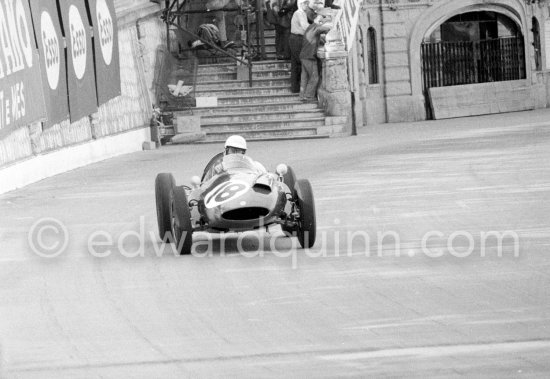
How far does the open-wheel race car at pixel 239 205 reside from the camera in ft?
45.1

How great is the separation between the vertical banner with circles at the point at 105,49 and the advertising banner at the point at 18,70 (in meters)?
5.22

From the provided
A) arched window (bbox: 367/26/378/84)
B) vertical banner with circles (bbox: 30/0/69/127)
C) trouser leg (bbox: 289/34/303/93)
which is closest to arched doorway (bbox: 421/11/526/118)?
arched window (bbox: 367/26/378/84)

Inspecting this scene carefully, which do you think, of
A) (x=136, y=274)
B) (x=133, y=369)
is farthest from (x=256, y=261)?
(x=133, y=369)

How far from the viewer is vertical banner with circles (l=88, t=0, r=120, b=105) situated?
29.1 m

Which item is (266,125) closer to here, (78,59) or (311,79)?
(311,79)

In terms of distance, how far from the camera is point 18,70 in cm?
2202

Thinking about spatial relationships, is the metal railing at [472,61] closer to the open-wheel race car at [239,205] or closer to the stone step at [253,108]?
the stone step at [253,108]

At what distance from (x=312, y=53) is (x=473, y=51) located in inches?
402

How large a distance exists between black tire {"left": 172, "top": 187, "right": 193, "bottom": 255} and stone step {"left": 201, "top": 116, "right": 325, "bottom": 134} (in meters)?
19.9

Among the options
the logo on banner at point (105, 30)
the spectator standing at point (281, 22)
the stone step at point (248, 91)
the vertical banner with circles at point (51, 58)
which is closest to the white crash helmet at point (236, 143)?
the vertical banner with circles at point (51, 58)

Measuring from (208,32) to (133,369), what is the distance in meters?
27.8

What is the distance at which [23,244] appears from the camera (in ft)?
52.2

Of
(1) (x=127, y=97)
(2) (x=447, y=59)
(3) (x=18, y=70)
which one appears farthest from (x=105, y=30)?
(2) (x=447, y=59)

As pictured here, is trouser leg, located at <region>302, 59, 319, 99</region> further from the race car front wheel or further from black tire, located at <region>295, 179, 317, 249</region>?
the race car front wheel
